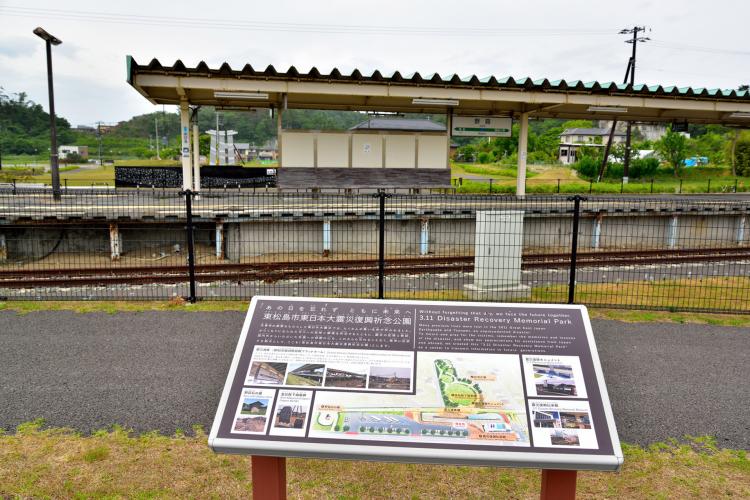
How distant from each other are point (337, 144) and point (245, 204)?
391cm

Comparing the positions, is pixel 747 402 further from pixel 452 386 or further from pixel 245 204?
pixel 245 204

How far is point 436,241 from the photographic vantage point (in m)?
16.0

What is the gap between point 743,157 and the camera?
169 feet

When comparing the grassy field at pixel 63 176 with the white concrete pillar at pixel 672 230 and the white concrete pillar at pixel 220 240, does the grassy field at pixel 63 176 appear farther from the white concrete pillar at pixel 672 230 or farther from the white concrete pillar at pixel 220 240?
the white concrete pillar at pixel 672 230

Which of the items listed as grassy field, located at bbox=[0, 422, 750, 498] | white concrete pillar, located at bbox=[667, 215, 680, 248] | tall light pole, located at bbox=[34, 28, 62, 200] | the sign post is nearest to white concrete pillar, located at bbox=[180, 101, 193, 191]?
tall light pole, located at bbox=[34, 28, 62, 200]

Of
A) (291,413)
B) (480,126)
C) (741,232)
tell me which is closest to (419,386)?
(291,413)

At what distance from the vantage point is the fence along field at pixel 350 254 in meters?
10.8

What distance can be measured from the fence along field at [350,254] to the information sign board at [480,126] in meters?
3.41

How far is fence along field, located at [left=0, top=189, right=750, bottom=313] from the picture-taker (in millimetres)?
10820

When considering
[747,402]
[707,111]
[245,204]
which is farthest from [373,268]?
[707,111]

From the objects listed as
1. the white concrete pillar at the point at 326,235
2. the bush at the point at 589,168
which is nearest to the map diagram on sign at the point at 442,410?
the white concrete pillar at the point at 326,235

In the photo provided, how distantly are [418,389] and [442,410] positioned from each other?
20cm

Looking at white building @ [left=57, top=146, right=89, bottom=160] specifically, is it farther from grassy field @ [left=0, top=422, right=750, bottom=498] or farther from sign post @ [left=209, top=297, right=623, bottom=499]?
sign post @ [left=209, top=297, right=623, bottom=499]

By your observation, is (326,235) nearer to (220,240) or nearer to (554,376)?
(220,240)
